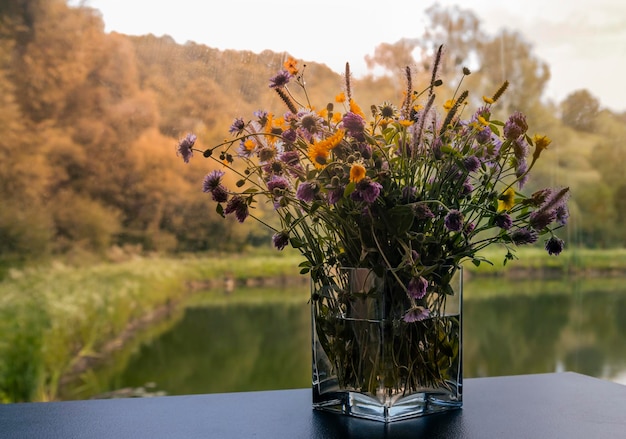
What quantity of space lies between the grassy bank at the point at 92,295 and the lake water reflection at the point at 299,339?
83mm

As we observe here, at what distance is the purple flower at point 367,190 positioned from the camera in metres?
0.90

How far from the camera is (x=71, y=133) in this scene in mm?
2988

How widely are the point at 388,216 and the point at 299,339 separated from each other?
90.9 inches

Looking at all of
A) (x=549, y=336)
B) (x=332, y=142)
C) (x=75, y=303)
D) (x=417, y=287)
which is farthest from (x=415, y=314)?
(x=549, y=336)

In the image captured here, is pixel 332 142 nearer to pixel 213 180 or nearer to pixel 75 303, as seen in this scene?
pixel 213 180

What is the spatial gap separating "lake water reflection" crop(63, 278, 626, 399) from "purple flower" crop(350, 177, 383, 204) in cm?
228

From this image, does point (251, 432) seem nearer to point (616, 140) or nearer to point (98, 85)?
point (98, 85)

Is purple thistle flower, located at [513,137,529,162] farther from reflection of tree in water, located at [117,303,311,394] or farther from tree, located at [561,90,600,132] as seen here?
tree, located at [561,90,600,132]

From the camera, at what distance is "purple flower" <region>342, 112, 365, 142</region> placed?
0.97 metres

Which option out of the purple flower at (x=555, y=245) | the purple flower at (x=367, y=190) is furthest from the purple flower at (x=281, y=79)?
the purple flower at (x=555, y=245)

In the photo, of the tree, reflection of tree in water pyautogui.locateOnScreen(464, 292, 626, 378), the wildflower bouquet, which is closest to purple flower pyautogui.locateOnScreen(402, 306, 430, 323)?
the wildflower bouquet

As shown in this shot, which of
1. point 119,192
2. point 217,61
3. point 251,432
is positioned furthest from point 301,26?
point 251,432

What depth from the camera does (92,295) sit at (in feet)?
9.91

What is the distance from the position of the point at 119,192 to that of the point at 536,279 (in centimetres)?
187
